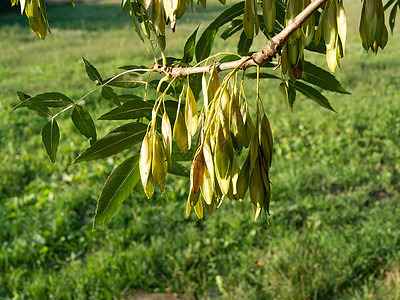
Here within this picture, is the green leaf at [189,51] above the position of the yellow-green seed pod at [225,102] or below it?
above

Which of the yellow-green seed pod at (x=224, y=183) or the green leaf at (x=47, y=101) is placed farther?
the green leaf at (x=47, y=101)

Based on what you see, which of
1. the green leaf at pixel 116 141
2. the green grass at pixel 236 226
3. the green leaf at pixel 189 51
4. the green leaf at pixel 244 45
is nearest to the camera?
the green leaf at pixel 116 141

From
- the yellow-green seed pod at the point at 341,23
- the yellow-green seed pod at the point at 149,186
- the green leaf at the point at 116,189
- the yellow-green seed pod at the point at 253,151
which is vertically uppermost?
the yellow-green seed pod at the point at 341,23

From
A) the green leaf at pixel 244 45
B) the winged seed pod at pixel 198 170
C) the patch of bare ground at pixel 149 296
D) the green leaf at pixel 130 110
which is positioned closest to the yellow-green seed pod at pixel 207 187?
the winged seed pod at pixel 198 170

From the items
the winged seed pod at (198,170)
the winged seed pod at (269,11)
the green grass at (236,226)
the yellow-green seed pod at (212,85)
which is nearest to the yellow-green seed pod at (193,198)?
the winged seed pod at (198,170)

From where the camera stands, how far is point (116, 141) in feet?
2.54

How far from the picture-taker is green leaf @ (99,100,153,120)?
771 mm

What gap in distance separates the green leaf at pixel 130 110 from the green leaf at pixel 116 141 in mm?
20

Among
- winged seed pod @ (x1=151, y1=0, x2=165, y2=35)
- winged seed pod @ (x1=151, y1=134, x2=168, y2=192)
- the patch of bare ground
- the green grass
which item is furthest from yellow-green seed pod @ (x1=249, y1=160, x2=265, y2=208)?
the patch of bare ground

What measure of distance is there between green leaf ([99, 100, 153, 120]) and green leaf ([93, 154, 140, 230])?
74 millimetres

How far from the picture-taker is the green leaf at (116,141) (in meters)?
0.75

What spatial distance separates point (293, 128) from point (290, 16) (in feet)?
12.4

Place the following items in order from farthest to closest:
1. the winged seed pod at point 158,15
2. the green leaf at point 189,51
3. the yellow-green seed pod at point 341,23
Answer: the green leaf at point 189,51, the winged seed pod at point 158,15, the yellow-green seed pod at point 341,23

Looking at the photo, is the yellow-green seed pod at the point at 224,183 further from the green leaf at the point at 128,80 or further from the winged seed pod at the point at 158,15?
the green leaf at the point at 128,80
